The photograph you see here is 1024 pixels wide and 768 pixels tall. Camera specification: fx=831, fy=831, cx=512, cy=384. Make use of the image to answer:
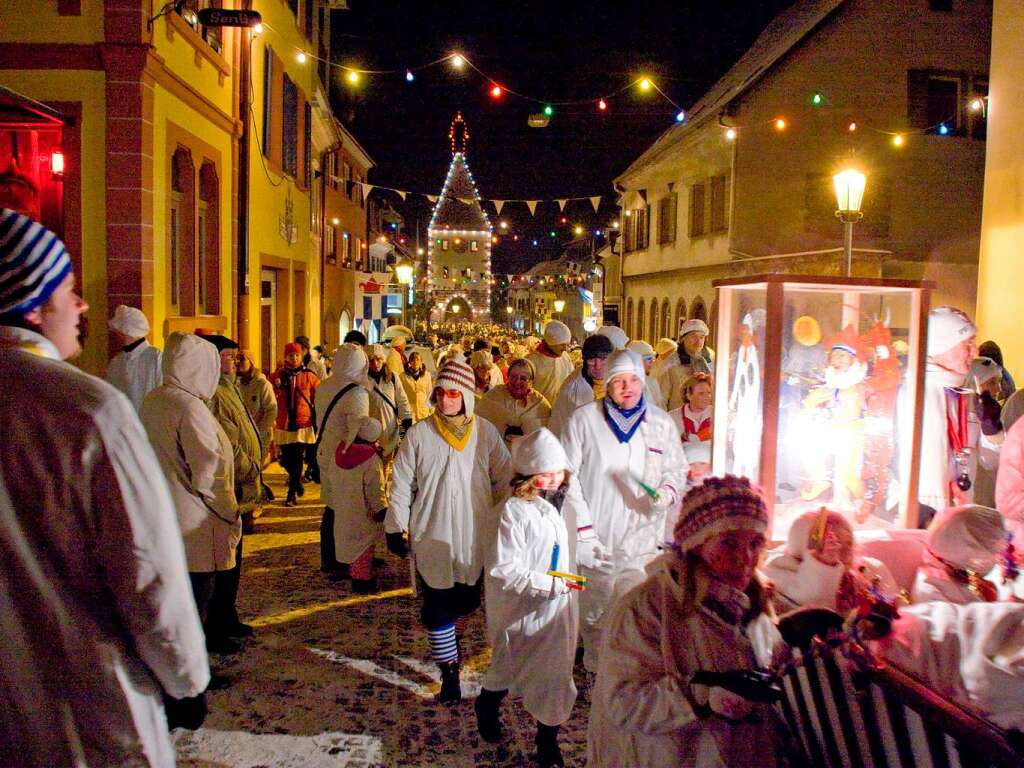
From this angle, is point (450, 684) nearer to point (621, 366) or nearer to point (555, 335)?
point (621, 366)

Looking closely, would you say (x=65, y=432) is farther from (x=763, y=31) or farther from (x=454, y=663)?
(x=763, y=31)

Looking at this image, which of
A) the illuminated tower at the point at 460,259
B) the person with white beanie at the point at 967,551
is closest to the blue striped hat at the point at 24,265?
the person with white beanie at the point at 967,551

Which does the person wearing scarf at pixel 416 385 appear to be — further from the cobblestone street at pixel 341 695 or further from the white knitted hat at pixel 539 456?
the white knitted hat at pixel 539 456

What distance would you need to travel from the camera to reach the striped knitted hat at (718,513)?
252cm

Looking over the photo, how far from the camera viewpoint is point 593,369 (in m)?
6.41

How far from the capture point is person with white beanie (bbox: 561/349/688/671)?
4.85 metres

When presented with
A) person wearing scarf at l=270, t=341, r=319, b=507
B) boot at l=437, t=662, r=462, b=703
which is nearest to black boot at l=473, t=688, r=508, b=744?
boot at l=437, t=662, r=462, b=703

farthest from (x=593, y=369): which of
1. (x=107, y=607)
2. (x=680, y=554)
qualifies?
(x=107, y=607)

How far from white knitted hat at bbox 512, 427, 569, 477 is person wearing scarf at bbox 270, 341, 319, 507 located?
6418 millimetres

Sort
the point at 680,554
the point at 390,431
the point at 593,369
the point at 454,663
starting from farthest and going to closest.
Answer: the point at 390,431
the point at 593,369
the point at 454,663
the point at 680,554

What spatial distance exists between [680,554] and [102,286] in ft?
27.7

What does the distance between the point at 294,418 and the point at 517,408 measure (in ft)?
13.5

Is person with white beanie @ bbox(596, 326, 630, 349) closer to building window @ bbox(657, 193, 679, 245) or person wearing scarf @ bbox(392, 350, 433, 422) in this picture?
person wearing scarf @ bbox(392, 350, 433, 422)

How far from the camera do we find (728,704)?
2.32 m
